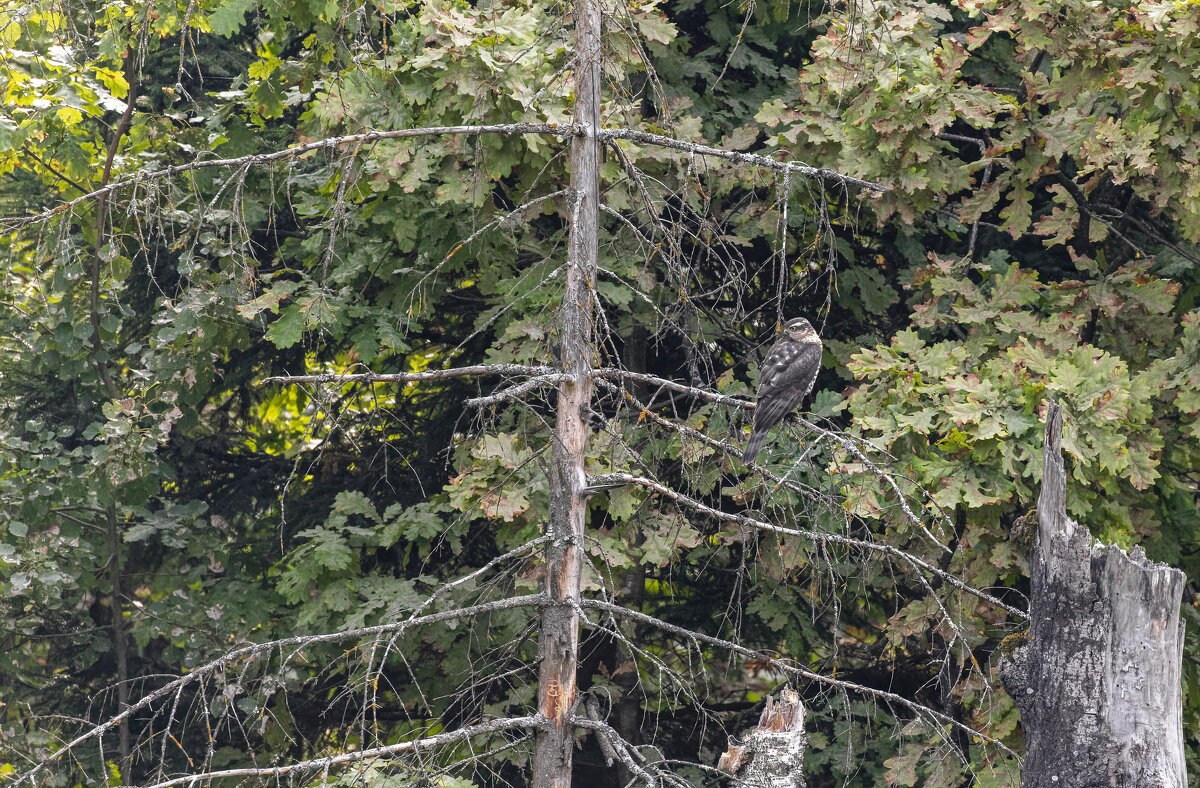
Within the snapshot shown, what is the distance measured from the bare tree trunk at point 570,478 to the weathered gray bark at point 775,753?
24.2 inches

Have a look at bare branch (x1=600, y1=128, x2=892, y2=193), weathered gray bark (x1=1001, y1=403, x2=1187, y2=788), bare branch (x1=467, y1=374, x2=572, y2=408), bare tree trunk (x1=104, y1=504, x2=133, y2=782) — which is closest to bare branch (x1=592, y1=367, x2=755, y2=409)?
bare branch (x1=467, y1=374, x2=572, y2=408)

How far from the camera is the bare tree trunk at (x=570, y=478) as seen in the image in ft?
14.0

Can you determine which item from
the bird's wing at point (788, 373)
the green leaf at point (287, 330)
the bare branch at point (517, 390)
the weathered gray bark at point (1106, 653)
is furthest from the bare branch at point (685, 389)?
the green leaf at point (287, 330)

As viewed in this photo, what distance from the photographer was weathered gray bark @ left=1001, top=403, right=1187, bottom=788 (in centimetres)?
383

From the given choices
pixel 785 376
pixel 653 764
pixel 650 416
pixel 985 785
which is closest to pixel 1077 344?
pixel 785 376

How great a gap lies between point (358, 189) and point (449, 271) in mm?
1146

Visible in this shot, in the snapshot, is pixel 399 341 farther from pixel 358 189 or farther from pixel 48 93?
pixel 48 93

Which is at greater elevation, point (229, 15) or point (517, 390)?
point (229, 15)

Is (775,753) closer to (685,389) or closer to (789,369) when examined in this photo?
(685,389)

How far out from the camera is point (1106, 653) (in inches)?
152

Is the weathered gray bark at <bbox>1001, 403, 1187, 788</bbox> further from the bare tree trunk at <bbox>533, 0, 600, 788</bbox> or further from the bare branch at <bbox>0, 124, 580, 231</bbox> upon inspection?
the bare branch at <bbox>0, 124, 580, 231</bbox>

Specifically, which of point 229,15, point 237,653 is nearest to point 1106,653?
point 237,653

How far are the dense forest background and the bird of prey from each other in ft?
0.71

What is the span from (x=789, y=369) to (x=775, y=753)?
2.00 meters
